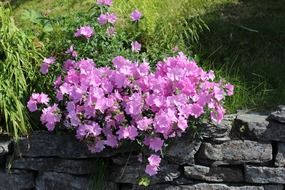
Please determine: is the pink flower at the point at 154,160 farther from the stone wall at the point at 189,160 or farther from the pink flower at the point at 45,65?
the pink flower at the point at 45,65

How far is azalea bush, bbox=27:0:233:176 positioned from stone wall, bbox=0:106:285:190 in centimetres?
12

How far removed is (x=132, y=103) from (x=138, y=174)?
0.50 meters

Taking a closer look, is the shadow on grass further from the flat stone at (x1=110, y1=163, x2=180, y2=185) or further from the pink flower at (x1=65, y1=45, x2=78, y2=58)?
the pink flower at (x1=65, y1=45, x2=78, y2=58)

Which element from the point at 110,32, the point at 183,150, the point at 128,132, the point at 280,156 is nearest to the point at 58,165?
the point at 128,132

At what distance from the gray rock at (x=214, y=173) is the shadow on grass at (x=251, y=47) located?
0.53m

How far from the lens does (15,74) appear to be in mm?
3957

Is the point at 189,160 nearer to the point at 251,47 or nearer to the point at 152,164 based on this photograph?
the point at 152,164

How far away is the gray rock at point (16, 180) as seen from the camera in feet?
12.9

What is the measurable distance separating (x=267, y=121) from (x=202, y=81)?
0.48 meters

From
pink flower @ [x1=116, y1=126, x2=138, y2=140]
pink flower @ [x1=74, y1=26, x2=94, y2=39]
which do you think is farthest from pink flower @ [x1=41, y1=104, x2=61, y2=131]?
pink flower @ [x1=74, y1=26, x2=94, y2=39]

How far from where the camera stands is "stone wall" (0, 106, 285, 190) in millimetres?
3762

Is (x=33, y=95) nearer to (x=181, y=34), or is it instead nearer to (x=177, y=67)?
(x=177, y=67)

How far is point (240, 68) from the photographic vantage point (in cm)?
459

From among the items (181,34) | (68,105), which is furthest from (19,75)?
(181,34)
